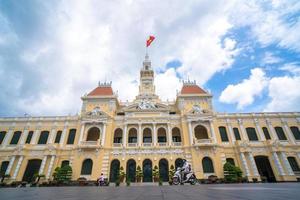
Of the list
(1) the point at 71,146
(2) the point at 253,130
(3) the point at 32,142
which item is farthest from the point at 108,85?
(2) the point at 253,130

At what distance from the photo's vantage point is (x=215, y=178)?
2300cm

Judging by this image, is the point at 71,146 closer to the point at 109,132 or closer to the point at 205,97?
the point at 109,132

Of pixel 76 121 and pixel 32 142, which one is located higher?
pixel 76 121

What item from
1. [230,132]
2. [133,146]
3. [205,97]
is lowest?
[133,146]

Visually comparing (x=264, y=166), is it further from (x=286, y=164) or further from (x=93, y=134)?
(x=93, y=134)

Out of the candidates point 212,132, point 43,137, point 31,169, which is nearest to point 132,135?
point 212,132

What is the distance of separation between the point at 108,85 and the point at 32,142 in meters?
17.4

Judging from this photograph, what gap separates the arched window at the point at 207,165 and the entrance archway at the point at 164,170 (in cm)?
561

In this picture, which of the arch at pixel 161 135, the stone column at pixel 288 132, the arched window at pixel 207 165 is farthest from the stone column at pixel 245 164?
the arch at pixel 161 135

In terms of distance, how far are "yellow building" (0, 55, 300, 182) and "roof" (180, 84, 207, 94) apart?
1295mm

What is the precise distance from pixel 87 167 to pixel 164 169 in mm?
11950

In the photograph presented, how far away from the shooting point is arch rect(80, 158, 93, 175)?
25.3 metres

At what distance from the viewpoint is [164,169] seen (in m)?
25.8

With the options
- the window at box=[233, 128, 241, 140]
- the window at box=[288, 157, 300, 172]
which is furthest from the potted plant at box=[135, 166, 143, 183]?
the window at box=[288, 157, 300, 172]
